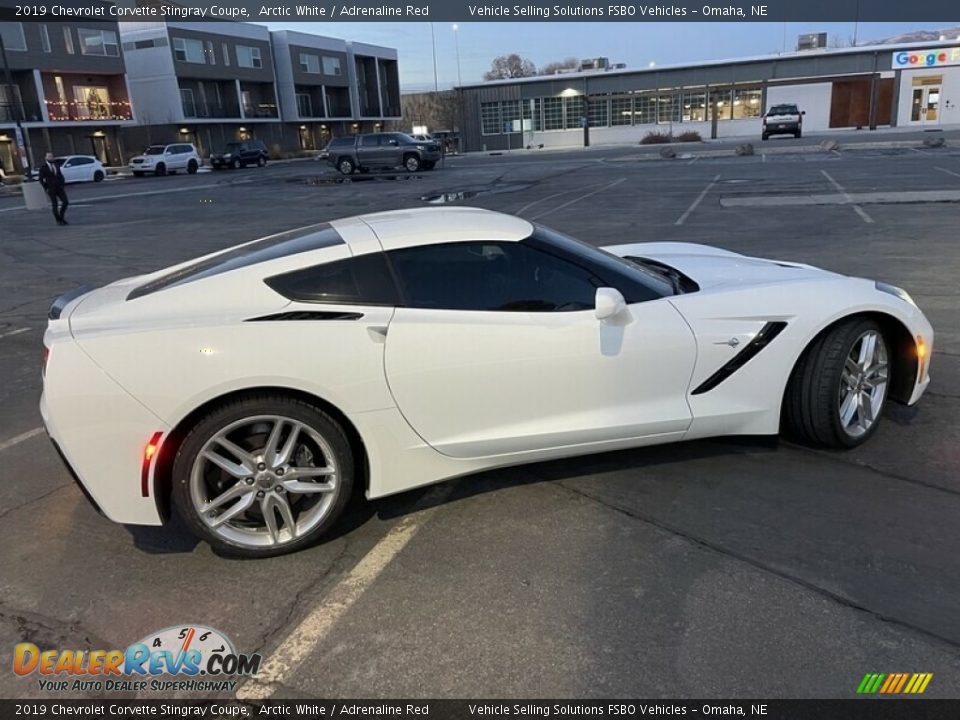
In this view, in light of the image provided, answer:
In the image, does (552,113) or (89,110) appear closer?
(89,110)

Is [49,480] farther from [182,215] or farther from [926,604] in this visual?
[182,215]

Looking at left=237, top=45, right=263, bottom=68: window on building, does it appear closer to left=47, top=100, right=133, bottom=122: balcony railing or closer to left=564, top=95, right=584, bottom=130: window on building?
left=47, top=100, right=133, bottom=122: balcony railing

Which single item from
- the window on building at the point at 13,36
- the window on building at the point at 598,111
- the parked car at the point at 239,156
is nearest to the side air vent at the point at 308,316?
the parked car at the point at 239,156

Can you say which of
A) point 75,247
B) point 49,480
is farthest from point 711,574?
point 75,247

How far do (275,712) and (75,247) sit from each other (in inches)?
548

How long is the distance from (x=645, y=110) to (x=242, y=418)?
65.4 metres

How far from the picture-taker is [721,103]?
60.2m

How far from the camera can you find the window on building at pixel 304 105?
220ft

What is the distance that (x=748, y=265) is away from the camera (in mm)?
4266

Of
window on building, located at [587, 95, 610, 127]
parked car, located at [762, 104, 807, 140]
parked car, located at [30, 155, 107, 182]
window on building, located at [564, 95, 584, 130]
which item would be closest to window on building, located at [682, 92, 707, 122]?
window on building, located at [587, 95, 610, 127]

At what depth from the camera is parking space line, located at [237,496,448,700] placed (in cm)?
245

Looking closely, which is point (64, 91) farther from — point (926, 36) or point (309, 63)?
point (926, 36)

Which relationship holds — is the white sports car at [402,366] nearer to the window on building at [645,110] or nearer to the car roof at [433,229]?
the car roof at [433,229]

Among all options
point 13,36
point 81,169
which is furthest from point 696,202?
point 13,36
